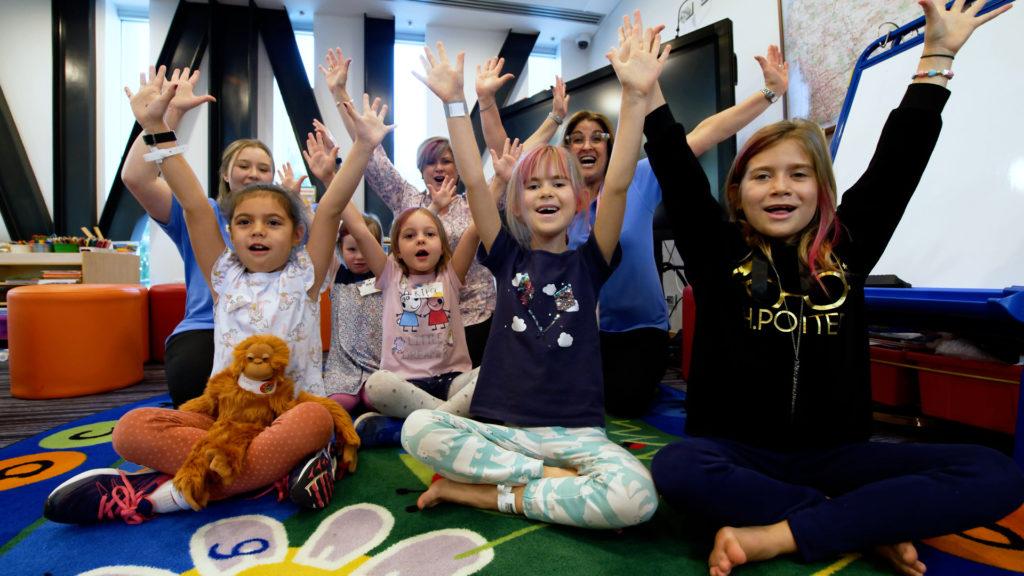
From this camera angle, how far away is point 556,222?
126 centimetres

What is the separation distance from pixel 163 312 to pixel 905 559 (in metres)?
3.81

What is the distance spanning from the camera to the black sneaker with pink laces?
1.00m

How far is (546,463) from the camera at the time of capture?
3.65 feet

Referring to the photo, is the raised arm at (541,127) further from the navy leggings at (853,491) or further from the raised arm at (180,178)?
the navy leggings at (853,491)

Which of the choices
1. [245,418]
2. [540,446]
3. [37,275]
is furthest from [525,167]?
[37,275]

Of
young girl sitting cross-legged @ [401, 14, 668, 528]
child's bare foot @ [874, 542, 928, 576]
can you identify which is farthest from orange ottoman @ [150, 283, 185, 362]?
child's bare foot @ [874, 542, 928, 576]

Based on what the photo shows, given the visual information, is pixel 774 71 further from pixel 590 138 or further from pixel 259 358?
pixel 259 358

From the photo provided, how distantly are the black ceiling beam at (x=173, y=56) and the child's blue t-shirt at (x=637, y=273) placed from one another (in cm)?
455

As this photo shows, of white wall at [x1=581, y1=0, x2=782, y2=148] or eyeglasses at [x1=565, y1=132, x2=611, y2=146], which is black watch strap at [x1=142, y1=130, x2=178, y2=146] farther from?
white wall at [x1=581, y1=0, x2=782, y2=148]

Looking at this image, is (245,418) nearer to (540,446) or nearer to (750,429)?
(540,446)

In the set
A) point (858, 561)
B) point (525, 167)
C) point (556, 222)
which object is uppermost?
point (525, 167)

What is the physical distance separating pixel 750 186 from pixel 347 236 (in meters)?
1.52

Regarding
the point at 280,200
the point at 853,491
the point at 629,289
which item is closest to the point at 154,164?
the point at 280,200

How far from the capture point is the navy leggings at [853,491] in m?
0.82
